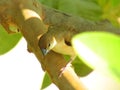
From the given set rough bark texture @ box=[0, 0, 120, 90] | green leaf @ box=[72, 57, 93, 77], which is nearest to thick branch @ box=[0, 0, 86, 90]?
rough bark texture @ box=[0, 0, 120, 90]

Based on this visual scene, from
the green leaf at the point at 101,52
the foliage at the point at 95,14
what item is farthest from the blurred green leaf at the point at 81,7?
the green leaf at the point at 101,52

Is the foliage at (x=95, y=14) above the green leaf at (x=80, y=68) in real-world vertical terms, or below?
above

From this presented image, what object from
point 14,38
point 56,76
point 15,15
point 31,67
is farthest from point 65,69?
point 31,67

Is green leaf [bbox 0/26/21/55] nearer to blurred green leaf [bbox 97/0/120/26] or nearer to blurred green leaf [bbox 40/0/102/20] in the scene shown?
blurred green leaf [bbox 40/0/102/20]

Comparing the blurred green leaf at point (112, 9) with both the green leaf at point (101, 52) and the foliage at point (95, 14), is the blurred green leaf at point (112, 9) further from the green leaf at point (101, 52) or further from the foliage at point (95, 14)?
the green leaf at point (101, 52)

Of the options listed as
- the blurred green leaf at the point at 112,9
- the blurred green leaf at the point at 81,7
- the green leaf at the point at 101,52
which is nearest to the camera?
the green leaf at the point at 101,52

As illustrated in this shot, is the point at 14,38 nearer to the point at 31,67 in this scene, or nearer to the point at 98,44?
the point at 98,44

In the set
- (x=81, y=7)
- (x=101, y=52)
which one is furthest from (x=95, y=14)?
(x=101, y=52)
